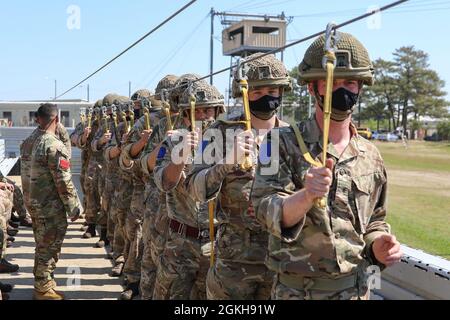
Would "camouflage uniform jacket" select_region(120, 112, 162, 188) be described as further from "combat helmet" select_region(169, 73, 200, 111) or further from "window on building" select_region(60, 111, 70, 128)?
"window on building" select_region(60, 111, 70, 128)

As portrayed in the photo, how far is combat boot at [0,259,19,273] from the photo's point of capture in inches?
306

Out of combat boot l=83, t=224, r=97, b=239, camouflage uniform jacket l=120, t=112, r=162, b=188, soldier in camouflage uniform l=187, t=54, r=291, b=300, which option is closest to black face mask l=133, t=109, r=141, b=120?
camouflage uniform jacket l=120, t=112, r=162, b=188

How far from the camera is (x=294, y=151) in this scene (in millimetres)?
2787

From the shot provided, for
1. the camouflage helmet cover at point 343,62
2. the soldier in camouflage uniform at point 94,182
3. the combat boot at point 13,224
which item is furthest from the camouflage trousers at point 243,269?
the combat boot at point 13,224

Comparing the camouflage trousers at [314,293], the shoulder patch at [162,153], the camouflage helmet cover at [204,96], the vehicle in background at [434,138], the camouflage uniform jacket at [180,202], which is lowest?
the vehicle in background at [434,138]

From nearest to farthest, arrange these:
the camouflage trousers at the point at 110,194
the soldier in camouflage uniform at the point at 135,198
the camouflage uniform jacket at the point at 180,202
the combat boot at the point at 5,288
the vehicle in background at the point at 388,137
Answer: the camouflage uniform jacket at the point at 180,202 < the soldier in camouflage uniform at the point at 135,198 < the combat boot at the point at 5,288 < the camouflage trousers at the point at 110,194 < the vehicle in background at the point at 388,137

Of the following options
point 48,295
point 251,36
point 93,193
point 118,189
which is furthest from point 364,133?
point 251,36

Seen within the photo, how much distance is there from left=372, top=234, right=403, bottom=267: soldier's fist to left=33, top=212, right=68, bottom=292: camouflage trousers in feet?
14.8

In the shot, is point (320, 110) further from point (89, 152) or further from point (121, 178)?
point (89, 152)

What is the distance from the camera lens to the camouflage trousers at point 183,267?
4422 mm

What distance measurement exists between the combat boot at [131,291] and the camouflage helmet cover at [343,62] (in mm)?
4296

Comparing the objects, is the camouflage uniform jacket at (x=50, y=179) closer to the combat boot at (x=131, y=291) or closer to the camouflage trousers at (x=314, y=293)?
the combat boot at (x=131, y=291)

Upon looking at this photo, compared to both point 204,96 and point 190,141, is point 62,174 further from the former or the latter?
point 190,141

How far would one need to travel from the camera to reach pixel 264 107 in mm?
3807
